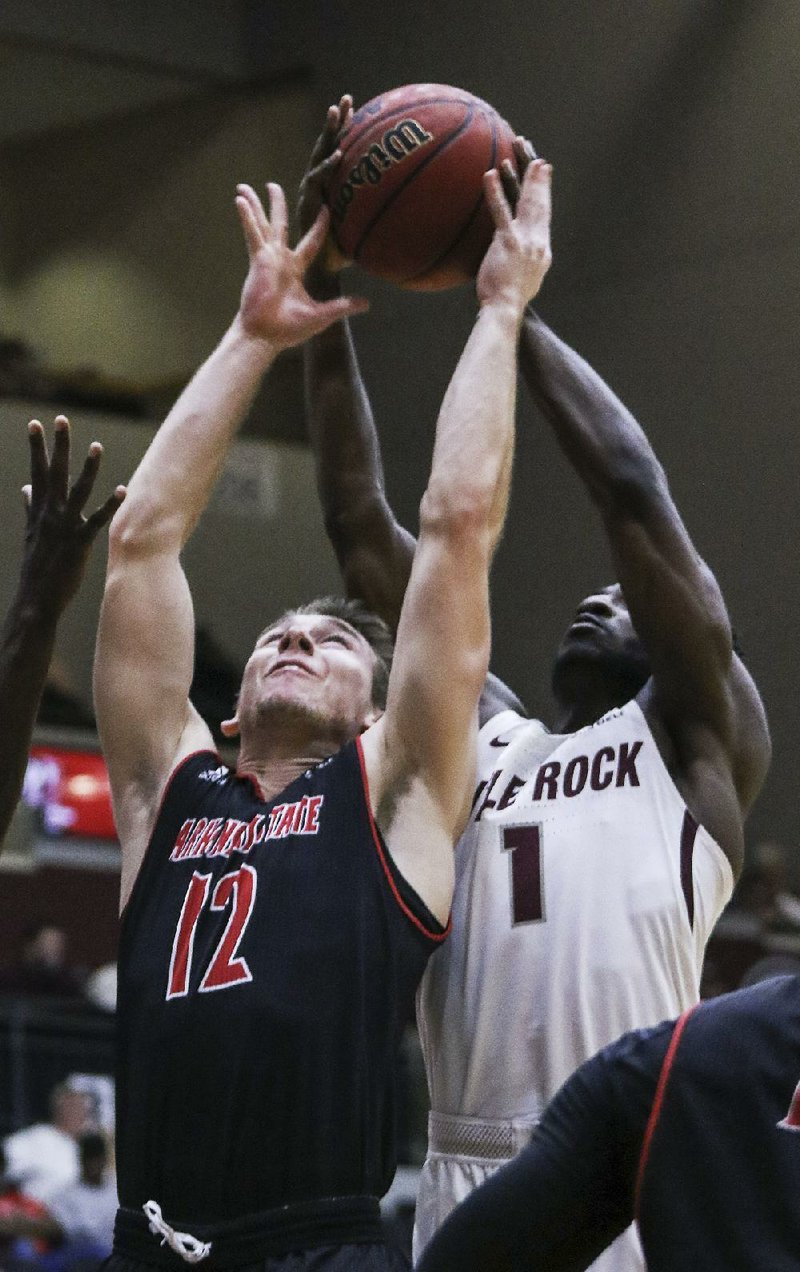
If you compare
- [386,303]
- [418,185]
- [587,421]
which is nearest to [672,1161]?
[587,421]

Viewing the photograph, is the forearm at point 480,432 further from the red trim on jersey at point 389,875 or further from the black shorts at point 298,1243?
the black shorts at point 298,1243

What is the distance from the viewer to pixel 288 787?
392 centimetres

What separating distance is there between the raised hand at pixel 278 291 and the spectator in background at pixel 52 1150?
7.59m

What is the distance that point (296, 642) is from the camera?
418 centimetres

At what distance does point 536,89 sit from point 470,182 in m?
9.24

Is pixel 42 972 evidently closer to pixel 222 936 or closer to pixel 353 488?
pixel 353 488

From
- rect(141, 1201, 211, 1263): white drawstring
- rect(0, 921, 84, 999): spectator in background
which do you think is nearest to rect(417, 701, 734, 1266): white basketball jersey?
rect(141, 1201, 211, 1263): white drawstring

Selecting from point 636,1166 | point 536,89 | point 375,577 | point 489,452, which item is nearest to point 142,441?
point 536,89

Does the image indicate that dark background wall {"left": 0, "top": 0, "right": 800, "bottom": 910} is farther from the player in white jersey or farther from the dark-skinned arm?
the player in white jersey

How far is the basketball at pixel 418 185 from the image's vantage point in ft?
14.5

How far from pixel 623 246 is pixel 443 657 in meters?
9.76

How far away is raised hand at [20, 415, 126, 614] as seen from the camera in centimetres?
421

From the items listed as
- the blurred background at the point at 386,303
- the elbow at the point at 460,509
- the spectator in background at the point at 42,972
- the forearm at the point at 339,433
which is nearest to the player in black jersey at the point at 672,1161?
the elbow at the point at 460,509

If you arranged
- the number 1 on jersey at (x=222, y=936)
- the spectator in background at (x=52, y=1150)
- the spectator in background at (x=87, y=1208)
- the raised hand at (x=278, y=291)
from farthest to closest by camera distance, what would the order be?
the spectator in background at (x=52, y=1150) → the spectator in background at (x=87, y=1208) → the raised hand at (x=278, y=291) → the number 1 on jersey at (x=222, y=936)
